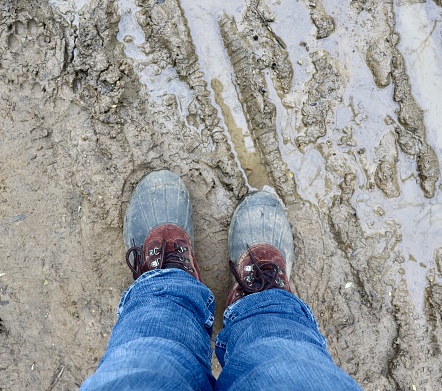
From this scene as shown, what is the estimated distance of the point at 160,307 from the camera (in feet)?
4.99

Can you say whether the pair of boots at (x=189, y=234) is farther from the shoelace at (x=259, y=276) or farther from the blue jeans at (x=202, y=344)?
the blue jeans at (x=202, y=344)

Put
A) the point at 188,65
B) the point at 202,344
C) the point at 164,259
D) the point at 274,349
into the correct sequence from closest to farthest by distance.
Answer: the point at 274,349
the point at 202,344
the point at 164,259
the point at 188,65

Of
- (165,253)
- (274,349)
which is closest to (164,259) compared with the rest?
(165,253)

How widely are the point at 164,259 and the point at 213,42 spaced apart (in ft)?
3.81

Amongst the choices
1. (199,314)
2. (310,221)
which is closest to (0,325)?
(199,314)

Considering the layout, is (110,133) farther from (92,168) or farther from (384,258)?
(384,258)

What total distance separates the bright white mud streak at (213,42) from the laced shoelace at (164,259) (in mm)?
620

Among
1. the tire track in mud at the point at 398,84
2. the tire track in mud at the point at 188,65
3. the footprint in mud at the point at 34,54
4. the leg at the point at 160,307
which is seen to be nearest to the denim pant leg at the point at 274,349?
the leg at the point at 160,307

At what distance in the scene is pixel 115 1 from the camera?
6.44 ft

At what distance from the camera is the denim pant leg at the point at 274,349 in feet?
3.82

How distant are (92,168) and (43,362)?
3.41ft

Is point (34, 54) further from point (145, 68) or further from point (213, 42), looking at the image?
point (213, 42)

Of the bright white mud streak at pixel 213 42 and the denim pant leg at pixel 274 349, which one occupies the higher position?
the bright white mud streak at pixel 213 42

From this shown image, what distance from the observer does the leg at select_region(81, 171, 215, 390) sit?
1.19 metres
